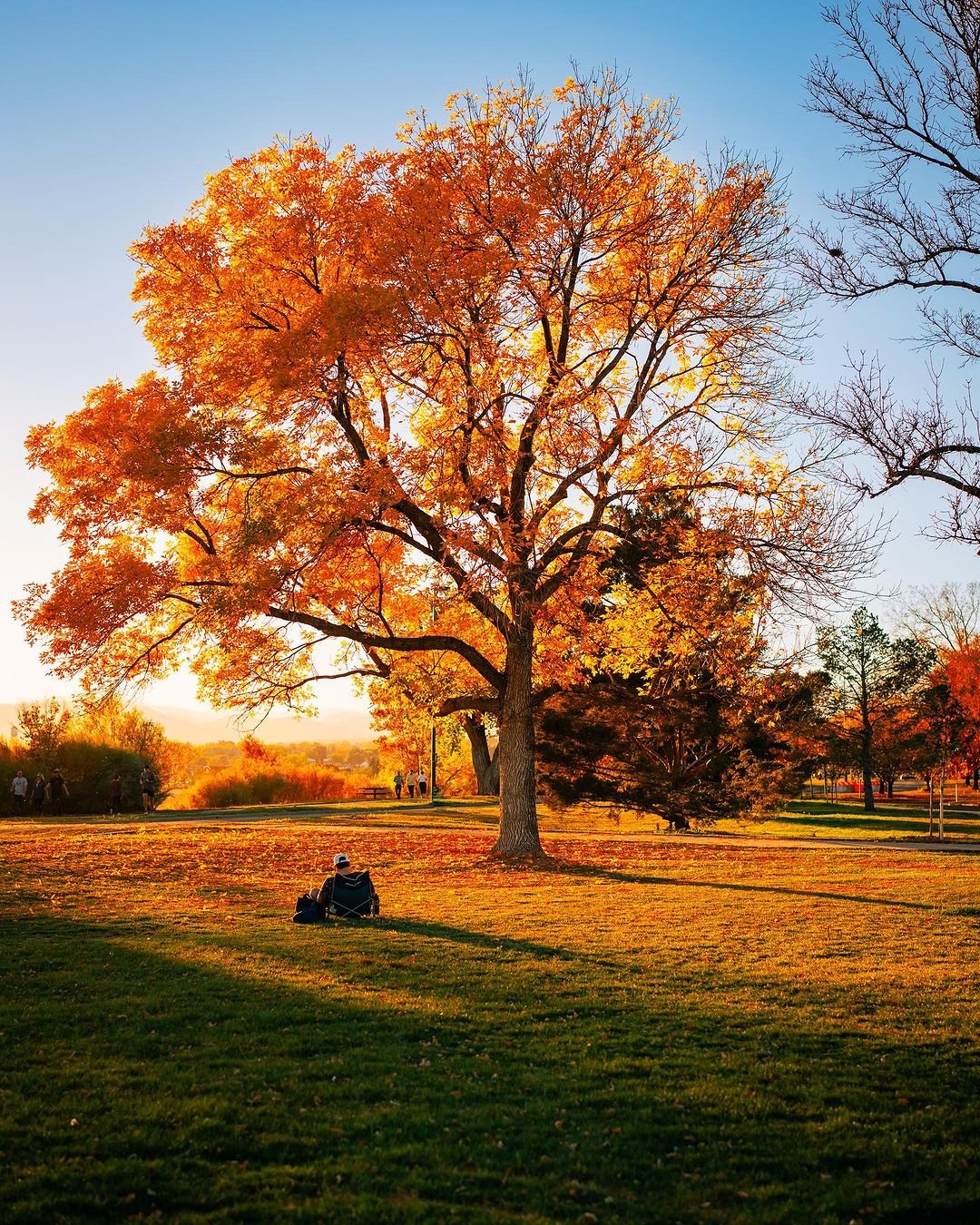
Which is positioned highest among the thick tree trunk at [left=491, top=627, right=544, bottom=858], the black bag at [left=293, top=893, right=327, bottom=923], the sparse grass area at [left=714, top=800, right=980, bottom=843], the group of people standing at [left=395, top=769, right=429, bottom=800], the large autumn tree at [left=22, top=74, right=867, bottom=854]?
the large autumn tree at [left=22, top=74, right=867, bottom=854]

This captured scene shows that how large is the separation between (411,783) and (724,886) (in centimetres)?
4042

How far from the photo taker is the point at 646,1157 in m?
5.33

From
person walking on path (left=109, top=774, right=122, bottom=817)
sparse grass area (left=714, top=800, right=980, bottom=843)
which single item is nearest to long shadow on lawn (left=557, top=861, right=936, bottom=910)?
sparse grass area (left=714, top=800, right=980, bottom=843)

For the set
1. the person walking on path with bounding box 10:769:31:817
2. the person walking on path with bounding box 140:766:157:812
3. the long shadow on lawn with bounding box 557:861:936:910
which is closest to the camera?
the long shadow on lawn with bounding box 557:861:936:910

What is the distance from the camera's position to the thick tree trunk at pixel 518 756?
20953 millimetres

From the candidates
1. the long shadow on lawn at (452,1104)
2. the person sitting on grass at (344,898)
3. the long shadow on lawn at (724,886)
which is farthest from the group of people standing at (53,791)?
the long shadow on lawn at (452,1104)

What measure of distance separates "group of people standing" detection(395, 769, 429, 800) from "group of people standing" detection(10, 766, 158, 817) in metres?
15.3

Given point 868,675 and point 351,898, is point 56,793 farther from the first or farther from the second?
point 868,675

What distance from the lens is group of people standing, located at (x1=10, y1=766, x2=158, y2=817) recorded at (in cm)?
3753

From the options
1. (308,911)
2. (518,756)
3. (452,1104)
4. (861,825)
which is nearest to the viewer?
(452,1104)

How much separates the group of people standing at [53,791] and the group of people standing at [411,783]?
15348 mm

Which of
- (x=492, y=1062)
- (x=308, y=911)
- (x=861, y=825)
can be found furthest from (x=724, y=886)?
(x=861, y=825)

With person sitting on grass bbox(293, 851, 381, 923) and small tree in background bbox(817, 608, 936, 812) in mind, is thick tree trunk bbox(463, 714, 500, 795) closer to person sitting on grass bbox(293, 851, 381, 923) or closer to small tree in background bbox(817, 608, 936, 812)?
small tree in background bbox(817, 608, 936, 812)

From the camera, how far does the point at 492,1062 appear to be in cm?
695
